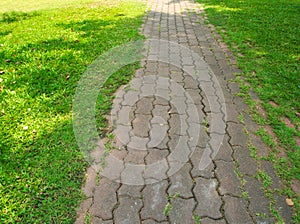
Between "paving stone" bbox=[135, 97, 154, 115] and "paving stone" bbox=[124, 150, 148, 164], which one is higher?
"paving stone" bbox=[135, 97, 154, 115]

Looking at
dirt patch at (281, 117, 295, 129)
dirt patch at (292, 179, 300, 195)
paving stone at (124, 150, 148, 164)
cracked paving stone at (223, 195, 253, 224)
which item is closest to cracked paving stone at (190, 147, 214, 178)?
cracked paving stone at (223, 195, 253, 224)

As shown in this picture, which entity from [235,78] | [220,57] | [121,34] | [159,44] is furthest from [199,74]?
[121,34]

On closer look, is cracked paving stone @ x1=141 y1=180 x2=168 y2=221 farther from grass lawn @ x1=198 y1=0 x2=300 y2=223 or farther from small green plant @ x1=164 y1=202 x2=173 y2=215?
grass lawn @ x1=198 y1=0 x2=300 y2=223

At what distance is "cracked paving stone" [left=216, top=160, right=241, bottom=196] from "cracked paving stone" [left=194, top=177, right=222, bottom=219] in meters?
0.08

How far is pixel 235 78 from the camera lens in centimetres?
426

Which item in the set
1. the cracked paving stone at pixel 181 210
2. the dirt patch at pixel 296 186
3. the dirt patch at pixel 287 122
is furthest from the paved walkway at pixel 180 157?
the dirt patch at pixel 287 122

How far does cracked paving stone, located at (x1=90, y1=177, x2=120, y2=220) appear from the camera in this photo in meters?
2.22

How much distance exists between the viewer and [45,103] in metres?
3.54

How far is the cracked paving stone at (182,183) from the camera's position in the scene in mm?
2412

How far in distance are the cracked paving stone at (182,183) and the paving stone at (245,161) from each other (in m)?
0.56

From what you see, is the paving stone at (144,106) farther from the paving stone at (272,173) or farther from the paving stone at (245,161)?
the paving stone at (272,173)

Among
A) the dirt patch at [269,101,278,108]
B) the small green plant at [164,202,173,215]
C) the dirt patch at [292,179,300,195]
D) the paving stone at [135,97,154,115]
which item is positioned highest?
the dirt patch at [269,101,278,108]

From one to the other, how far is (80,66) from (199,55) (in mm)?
2408

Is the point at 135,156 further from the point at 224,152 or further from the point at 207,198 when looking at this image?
the point at 224,152
